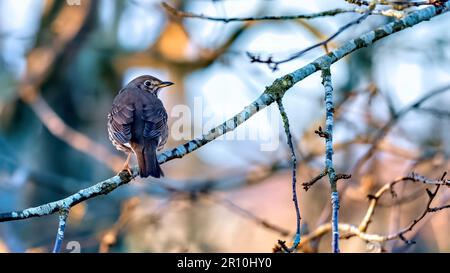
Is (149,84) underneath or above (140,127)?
above

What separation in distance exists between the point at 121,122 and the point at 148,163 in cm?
89

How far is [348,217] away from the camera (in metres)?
10.1

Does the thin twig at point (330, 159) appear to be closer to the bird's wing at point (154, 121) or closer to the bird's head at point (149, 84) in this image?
the bird's wing at point (154, 121)

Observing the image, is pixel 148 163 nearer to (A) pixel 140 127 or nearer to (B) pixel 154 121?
(A) pixel 140 127

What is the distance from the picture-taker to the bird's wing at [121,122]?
20.5 ft

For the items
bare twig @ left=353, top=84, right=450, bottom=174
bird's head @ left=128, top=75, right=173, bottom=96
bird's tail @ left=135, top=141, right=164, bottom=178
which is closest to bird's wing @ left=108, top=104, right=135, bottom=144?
bird's tail @ left=135, top=141, right=164, bottom=178

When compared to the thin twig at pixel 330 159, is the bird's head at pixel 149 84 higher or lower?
higher

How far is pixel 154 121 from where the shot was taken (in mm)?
6426

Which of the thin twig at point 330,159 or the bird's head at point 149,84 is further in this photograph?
the bird's head at point 149,84

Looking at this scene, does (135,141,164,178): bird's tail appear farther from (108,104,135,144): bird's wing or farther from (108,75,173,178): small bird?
(108,104,135,144): bird's wing

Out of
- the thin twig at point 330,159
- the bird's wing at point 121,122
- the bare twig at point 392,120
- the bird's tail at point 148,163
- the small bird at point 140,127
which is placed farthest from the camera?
the bare twig at point 392,120

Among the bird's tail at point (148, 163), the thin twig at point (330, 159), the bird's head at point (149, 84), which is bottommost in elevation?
the thin twig at point (330, 159)

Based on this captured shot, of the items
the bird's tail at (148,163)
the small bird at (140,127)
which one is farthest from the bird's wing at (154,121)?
the bird's tail at (148,163)

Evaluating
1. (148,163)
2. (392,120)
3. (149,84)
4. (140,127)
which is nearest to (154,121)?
(140,127)
